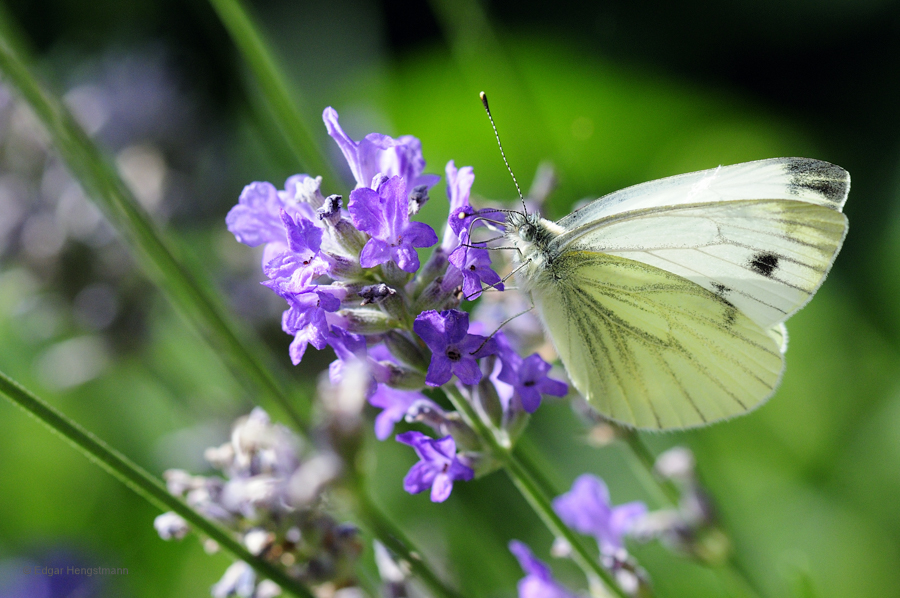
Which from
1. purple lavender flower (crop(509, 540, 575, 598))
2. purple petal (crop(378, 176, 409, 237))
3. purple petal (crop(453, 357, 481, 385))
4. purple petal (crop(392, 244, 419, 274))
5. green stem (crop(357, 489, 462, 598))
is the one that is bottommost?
purple lavender flower (crop(509, 540, 575, 598))

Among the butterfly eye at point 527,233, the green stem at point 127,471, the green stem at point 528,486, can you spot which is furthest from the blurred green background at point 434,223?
the green stem at point 127,471

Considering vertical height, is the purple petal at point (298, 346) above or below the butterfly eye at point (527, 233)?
above

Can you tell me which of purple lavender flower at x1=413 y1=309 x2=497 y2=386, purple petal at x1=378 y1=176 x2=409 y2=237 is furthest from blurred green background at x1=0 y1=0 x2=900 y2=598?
purple petal at x1=378 y1=176 x2=409 y2=237

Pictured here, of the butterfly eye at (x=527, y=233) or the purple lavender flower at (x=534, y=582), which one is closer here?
the purple lavender flower at (x=534, y=582)

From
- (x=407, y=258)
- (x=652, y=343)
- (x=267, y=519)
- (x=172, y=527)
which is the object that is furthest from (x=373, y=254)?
(x=652, y=343)

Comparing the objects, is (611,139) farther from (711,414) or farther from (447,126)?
(711,414)

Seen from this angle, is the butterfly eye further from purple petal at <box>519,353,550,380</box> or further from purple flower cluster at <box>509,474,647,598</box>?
purple flower cluster at <box>509,474,647,598</box>

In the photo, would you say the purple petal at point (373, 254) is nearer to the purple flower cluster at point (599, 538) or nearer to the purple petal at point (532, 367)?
the purple petal at point (532, 367)
